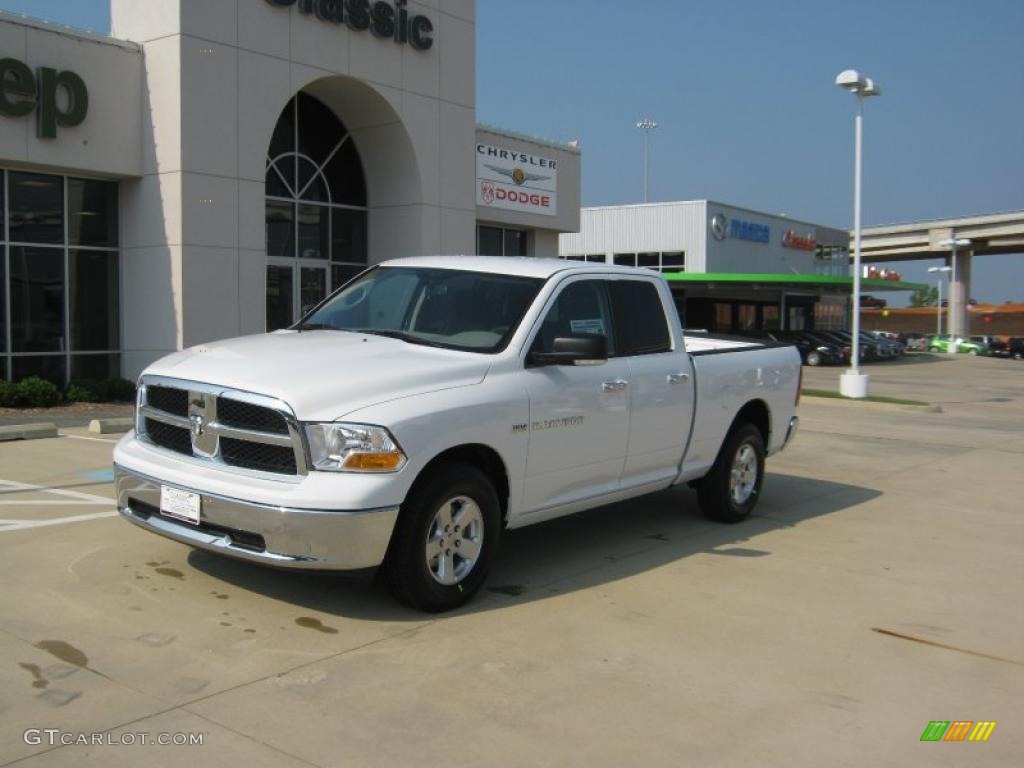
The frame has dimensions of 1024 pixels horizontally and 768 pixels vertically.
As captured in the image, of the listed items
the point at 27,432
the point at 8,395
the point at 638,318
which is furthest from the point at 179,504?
the point at 8,395

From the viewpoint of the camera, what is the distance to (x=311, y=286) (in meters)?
20.8

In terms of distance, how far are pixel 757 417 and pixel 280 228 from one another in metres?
14.0

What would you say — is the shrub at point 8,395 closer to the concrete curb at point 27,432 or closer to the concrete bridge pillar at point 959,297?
the concrete curb at point 27,432

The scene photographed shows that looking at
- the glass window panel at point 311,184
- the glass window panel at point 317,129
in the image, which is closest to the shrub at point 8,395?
the glass window panel at point 311,184

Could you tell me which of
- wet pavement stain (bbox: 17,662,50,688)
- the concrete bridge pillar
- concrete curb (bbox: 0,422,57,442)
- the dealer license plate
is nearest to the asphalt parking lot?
wet pavement stain (bbox: 17,662,50,688)

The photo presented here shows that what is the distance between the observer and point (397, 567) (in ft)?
16.9

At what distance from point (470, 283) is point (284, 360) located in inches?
59.8

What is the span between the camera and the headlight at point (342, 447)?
4906mm

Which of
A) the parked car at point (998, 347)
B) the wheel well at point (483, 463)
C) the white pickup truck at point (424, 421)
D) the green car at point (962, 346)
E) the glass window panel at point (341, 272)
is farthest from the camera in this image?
the green car at point (962, 346)

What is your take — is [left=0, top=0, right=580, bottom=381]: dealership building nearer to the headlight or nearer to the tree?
the headlight

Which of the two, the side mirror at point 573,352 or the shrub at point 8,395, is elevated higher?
the side mirror at point 573,352

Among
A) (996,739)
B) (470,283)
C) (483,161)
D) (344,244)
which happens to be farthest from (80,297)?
(996,739)

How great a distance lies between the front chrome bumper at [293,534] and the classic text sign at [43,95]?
41.8ft

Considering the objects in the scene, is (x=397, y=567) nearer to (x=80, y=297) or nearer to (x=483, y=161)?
(x=80, y=297)
